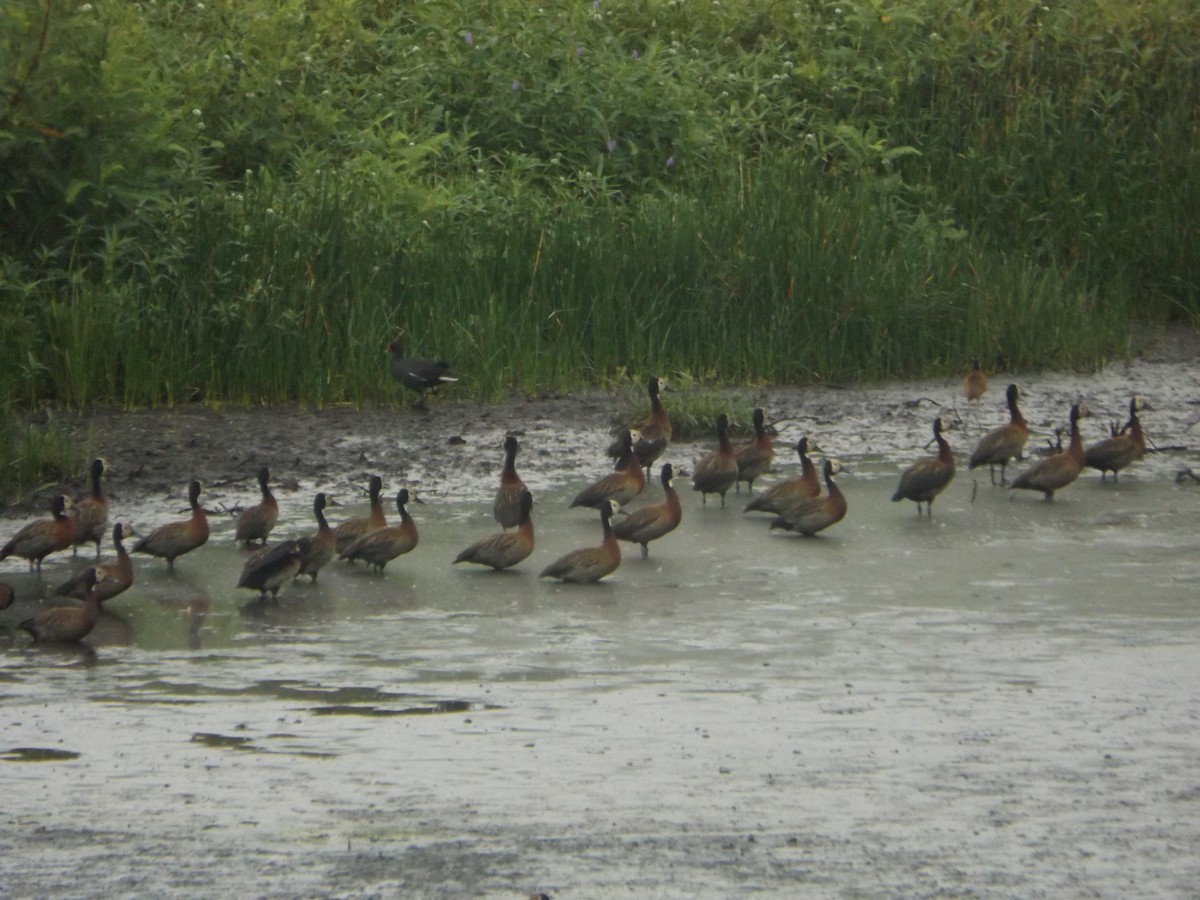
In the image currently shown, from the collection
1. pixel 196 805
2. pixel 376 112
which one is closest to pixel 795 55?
pixel 376 112

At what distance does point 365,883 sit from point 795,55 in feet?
52.3

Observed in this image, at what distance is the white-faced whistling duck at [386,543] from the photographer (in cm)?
882

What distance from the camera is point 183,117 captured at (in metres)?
15.6

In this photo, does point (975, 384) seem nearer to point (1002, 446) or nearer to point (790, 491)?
point (1002, 446)

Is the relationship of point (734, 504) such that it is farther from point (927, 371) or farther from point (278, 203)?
point (278, 203)

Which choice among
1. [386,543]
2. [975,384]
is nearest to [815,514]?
[386,543]

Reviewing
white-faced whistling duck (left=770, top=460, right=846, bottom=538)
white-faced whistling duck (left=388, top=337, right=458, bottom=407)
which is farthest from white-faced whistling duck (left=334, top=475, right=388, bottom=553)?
white-faced whistling duck (left=388, top=337, right=458, bottom=407)

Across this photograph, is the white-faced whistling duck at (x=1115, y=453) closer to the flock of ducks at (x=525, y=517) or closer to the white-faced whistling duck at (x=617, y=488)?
the flock of ducks at (x=525, y=517)

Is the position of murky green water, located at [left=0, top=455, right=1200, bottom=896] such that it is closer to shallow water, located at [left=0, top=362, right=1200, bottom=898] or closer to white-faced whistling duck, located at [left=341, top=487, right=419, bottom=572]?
shallow water, located at [left=0, top=362, right=1200, bottom=898]

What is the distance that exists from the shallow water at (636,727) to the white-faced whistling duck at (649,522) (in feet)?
0.49

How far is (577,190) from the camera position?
55.5 feet

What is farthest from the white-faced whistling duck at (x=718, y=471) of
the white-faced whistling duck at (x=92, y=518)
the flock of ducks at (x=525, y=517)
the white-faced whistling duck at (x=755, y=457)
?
the white-faced whistling duck at (x=92, y=518)

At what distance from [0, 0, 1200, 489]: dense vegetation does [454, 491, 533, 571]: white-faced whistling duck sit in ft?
13.9

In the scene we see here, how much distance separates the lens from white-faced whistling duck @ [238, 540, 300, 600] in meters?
8.21
